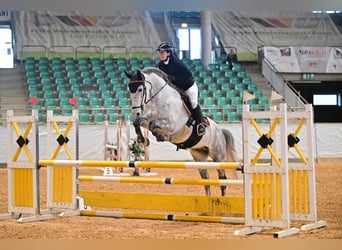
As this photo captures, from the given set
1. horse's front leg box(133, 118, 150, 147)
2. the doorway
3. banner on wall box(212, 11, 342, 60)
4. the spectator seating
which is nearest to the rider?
horse's front leg box(133, 118, 150, 147)

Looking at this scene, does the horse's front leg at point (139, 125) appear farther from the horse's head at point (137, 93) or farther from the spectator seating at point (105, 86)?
the spectator seating at point (105, 86)

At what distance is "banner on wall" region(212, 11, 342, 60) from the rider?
7.48 m

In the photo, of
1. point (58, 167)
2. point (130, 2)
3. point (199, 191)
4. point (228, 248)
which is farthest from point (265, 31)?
point (228, 248)

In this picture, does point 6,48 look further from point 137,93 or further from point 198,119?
point 137,93

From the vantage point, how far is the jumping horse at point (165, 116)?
4465 millimetres

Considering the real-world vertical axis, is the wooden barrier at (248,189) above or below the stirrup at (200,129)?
below

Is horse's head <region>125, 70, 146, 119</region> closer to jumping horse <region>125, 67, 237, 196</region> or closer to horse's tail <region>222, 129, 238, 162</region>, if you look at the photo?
jumping horse <region>125, 67, 237, 196</region>

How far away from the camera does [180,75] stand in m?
4.84

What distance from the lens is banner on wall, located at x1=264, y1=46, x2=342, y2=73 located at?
12109 millimetres

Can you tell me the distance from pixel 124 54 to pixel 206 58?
5.01 ft

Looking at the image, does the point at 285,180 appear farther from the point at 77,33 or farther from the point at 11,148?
the point at 77,33

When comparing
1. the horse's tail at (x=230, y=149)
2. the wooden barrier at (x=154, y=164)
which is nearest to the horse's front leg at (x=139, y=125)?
the wooden barrier at (x=154, y=164)

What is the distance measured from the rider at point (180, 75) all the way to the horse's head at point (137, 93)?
389 millimetres

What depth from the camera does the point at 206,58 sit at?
1169 centimetres
